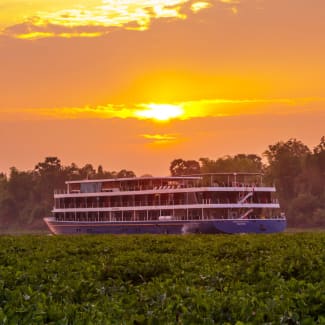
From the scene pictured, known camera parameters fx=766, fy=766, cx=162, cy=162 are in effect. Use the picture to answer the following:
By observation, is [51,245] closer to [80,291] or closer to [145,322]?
[80,291]

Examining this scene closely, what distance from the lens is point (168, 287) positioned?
12.2 meters

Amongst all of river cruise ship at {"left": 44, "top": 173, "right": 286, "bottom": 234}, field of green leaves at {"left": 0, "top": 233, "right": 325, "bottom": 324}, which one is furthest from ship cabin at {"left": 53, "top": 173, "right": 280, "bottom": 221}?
field of green leaves at {"left": 0, "top": 233, "right": 325, "bottom": 324}

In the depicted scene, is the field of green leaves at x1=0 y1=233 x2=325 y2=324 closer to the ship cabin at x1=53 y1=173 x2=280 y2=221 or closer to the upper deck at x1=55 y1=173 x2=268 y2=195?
the ship cabin at x1=53 y1=173 x2=280 y2=221

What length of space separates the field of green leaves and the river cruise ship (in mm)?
46626

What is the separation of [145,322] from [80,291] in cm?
407

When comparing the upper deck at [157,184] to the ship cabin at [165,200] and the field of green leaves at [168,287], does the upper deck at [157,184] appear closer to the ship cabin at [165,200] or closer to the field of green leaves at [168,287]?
the ship cabin at [165,200]

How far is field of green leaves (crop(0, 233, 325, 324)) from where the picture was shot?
9.19m

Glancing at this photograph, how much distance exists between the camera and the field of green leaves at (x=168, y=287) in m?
9.19

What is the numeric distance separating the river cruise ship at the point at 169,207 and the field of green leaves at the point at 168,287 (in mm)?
46626

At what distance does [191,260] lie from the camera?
19.7m

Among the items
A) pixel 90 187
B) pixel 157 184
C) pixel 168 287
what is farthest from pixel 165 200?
pixel 168 287

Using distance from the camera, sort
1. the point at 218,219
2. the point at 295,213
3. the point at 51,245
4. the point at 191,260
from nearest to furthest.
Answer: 1. the point at 191,260
2. the point at 51,245
3. the point at 218,219
4. the point at 295,213

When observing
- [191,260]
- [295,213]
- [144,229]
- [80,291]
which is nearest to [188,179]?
[144,229]

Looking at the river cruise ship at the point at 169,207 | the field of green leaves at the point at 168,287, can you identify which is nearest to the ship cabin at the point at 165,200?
the river cruise ship at the point at 169,207
